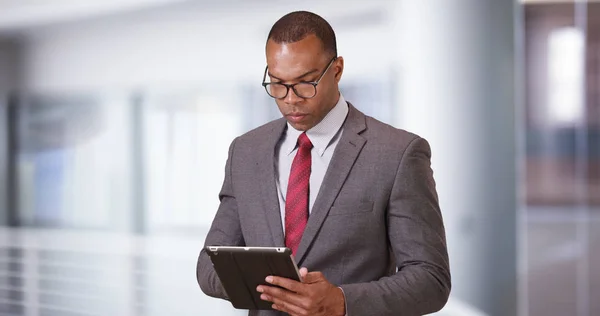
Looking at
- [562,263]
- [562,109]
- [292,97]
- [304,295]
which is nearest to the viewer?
[304,295]

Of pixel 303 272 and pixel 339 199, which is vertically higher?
pixel 339 199

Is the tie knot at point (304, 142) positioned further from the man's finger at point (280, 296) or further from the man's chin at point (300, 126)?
the man's finger at point (280, 296)

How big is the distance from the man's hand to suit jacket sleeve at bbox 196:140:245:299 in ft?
0.66

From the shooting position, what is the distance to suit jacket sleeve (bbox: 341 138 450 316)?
62.9 inches

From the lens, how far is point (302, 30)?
1.64 metres

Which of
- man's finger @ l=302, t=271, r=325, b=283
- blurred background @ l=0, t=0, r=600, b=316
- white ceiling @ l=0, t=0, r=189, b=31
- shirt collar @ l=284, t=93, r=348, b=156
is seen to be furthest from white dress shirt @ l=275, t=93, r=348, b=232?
white ceiling @ l=0, t=0, r=189, b=31

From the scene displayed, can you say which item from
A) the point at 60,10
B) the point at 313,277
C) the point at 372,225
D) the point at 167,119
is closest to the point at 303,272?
the point at 313,277

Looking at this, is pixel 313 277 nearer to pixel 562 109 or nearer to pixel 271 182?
pixel 271 182

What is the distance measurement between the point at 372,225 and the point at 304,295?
219 millimetres

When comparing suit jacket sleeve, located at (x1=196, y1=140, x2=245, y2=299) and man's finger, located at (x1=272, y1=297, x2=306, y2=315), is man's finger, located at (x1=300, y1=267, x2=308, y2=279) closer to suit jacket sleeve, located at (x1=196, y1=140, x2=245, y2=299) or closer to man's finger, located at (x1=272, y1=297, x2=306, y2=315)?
man's finger, located at (x1=272, y1=297, x2=306, y2=315)

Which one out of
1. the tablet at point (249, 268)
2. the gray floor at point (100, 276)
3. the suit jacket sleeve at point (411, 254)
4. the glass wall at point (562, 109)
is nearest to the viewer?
the tablet at point (249, 268)

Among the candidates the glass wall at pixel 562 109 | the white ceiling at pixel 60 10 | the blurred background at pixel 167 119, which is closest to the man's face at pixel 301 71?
the blurred background at pixel 167 119

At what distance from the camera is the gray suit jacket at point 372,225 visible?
5.29ft

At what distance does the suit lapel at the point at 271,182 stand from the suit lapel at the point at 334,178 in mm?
55
